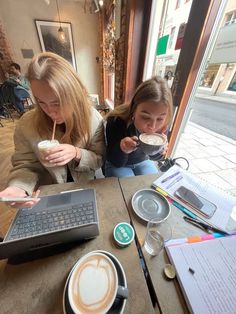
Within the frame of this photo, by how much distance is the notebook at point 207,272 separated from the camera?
0.38 m

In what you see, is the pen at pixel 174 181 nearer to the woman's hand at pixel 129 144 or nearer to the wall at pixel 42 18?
the woman's hand at pixel 129 144

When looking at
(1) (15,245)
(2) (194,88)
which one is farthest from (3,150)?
(2) (194,88)

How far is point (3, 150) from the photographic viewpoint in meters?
2.70

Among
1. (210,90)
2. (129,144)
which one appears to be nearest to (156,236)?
(129,144)

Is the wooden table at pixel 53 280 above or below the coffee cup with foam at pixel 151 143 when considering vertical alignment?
below

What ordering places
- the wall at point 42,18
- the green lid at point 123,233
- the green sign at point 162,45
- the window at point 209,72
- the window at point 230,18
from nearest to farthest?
the green lid at point 123,233
the window at point 230,18
the window at point 209,72
the green sign at point 162,45
the wall at point 42,18

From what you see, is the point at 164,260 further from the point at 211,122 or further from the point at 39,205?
the point at 211,122

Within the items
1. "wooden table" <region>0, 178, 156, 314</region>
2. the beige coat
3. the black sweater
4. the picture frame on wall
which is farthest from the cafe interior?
the picture frame on wall

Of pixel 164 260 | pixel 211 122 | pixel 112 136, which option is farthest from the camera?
pixel 211 122

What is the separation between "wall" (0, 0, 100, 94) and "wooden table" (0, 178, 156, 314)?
494cm

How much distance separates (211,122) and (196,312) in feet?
11.1

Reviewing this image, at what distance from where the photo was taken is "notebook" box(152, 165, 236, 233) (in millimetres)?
584

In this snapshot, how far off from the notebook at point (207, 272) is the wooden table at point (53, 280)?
0.12 meters

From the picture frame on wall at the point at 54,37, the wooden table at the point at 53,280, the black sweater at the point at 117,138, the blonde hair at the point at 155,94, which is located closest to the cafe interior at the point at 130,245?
the wooden table at the point at 53,280
